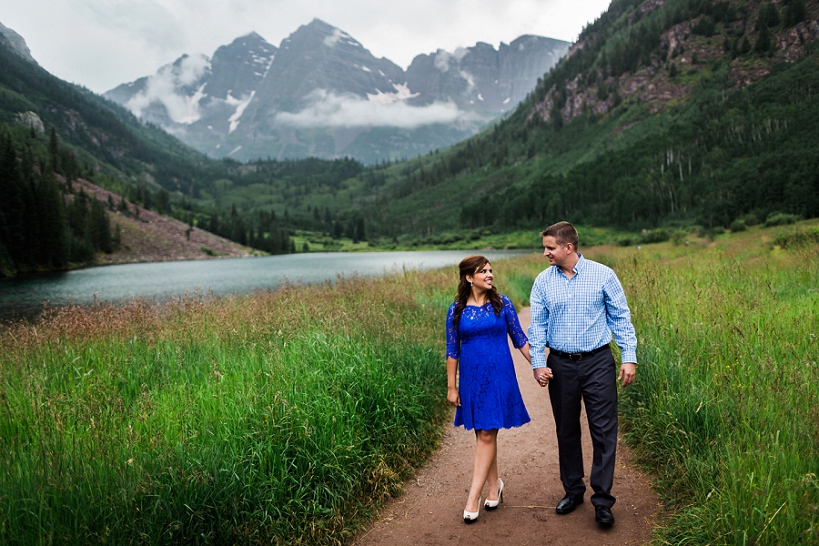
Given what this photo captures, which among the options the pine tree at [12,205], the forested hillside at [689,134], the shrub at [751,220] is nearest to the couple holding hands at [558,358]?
the forested hillside at [689,134]

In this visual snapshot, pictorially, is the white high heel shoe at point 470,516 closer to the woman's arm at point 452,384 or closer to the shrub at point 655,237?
the woman's arm at point 452,384

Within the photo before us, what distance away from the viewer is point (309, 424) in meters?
4.20

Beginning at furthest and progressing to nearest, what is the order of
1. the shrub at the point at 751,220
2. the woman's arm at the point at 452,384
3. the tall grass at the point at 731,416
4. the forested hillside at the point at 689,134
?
the forested hillside at the point at 689,134 → the shrub at the point at 751,220 → the woman's arm at the point at 452,384 → the tall grass at the point at 731,416

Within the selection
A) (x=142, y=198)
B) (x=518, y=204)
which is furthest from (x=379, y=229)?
(x=142, y=198)

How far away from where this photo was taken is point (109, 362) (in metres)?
5.77

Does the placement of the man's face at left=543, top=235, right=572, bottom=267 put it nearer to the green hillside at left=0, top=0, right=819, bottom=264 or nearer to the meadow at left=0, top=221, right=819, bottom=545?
the meadow at left=0, top=221, right=819, bottom=545

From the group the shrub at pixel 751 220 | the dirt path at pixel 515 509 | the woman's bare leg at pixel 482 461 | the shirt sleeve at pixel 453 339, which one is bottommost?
the dirt path at pixel 515 509

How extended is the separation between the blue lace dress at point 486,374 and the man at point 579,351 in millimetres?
303

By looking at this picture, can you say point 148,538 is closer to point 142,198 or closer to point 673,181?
point 673,181

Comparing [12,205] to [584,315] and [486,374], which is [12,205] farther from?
[584,315]

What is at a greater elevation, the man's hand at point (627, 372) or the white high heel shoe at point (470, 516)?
the man's hand at point (627, 372)

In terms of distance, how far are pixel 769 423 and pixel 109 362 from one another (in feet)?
23.2

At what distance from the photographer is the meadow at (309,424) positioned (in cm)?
286

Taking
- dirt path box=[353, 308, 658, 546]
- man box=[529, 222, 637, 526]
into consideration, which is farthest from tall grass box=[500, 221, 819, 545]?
man box=[529, 222, 637, 526]
